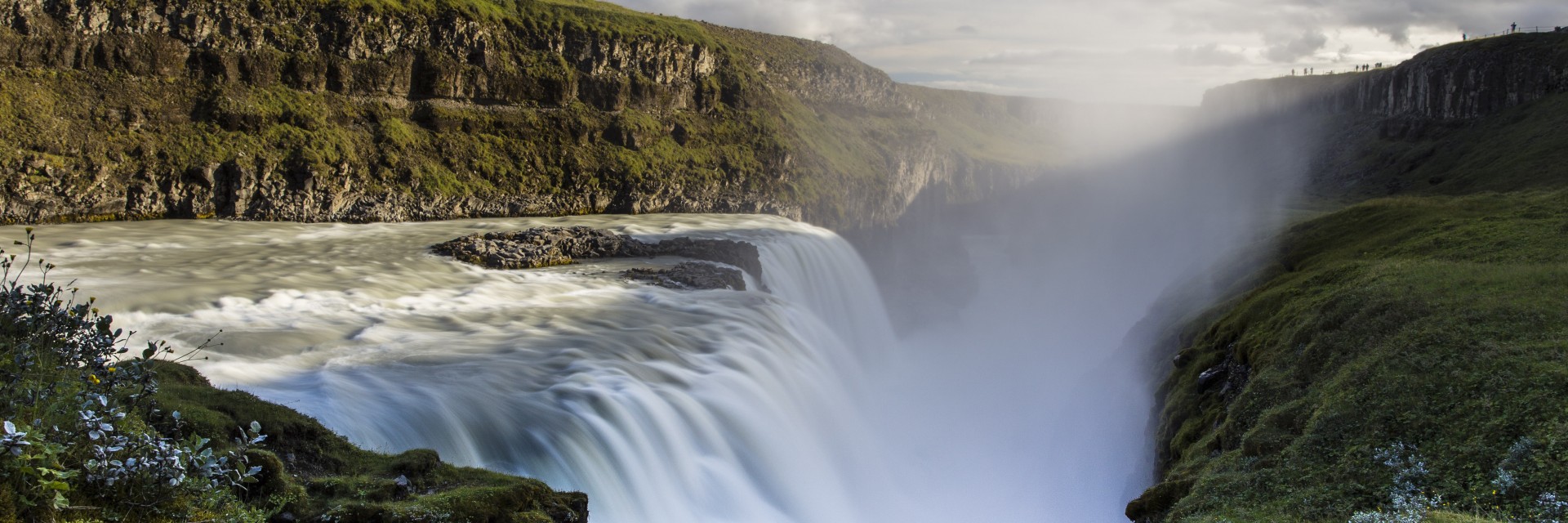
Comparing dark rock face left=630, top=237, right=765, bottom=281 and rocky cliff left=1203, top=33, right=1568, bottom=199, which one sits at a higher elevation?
rocky cliff left=1203, top=33, right=1568, bottom=199

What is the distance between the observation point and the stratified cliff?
131 ft

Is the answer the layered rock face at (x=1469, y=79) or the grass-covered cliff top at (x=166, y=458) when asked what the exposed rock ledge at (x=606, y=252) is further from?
the layered rock face at (x=1469, y=79)

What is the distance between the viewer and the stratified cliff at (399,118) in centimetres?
4006

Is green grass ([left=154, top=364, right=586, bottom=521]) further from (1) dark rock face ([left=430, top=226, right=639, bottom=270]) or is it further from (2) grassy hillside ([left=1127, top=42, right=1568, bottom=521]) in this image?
(1) dark rock face ([left=430, top=226, right=639, bottom=270])

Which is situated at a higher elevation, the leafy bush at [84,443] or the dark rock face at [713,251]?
the leafy bush at [84,443]

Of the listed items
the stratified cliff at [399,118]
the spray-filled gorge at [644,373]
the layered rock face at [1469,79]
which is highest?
the layered rock face at [1469,79]

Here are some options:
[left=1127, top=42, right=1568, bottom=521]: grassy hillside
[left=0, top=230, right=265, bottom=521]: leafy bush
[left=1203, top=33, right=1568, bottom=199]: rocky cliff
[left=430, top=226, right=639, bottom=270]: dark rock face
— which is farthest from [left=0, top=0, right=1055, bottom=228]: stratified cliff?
[left=1203, top=33, right=1568, bottom=199]: rocky cliff

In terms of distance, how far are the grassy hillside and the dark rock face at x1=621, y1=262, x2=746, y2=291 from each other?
16.4 meters

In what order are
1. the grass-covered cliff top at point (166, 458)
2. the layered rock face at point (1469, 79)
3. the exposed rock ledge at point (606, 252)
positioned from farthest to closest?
the layered rock face at point (1469, 79)
the exposed rock ledge at point (606, 252)
the grass-covered cliff top at point (166, 458)

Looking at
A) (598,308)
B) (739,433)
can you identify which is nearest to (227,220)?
(598,308)

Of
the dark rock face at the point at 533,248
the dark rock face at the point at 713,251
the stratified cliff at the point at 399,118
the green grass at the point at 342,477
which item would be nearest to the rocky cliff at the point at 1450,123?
the stratified cliff at the point at 399,118

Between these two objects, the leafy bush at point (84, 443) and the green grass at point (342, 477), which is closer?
the leafy bush at point (84, 443)

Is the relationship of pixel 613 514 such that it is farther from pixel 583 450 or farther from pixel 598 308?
pixel 598 308

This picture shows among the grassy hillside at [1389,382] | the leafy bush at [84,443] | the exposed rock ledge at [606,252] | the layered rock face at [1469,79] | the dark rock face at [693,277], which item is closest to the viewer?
the leafy bush at [84,443]
